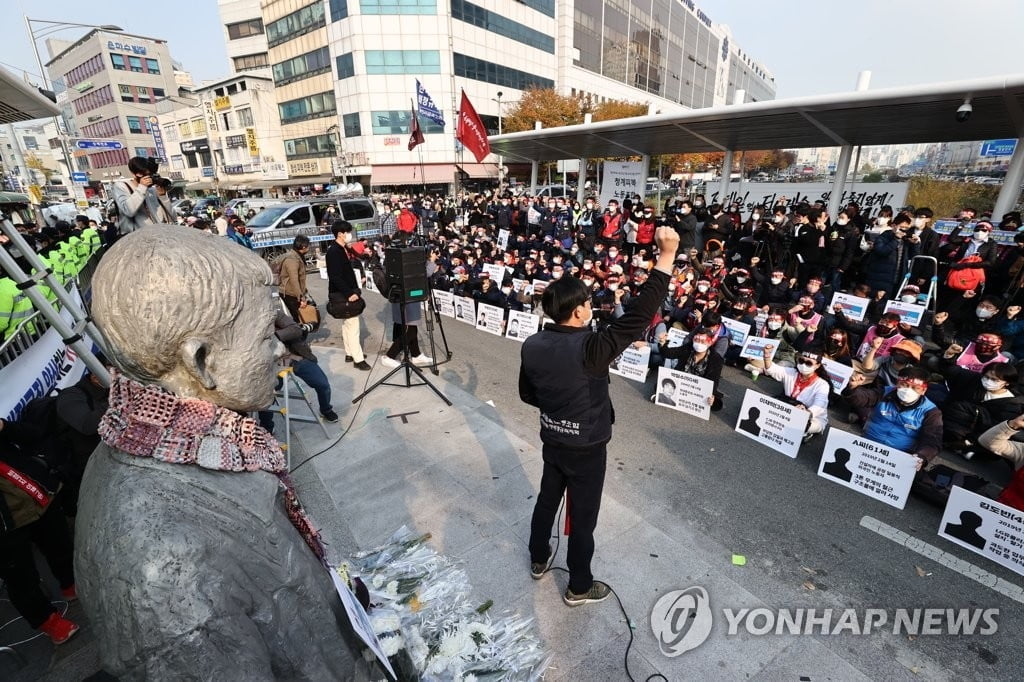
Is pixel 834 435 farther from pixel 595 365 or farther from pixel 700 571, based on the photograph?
pixel 595 365

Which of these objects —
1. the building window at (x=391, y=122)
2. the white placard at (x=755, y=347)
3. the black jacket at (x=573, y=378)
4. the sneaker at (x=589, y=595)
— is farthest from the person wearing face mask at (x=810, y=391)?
the building window at (x=391, y=122)

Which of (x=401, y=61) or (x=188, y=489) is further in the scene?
(x=401, y=61)

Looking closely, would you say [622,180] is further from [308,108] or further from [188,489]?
[308,108]

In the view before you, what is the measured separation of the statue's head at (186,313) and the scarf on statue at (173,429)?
0.03 m

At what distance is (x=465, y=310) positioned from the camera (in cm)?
987

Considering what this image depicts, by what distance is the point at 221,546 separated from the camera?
0.93 meters

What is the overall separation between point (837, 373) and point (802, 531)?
2.87 meters

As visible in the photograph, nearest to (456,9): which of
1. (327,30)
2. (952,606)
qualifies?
(327,30)

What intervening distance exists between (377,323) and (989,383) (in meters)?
9.30

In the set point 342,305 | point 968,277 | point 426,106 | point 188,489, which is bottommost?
point 342,305

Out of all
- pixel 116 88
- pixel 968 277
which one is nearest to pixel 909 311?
pixel 968 277

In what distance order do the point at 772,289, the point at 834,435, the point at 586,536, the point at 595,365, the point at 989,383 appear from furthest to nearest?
the point at 772,289 → the point at 989,383 → the point at 834,435 → the point at 586,536 → the point at 595,365

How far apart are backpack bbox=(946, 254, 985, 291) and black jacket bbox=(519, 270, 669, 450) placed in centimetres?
793

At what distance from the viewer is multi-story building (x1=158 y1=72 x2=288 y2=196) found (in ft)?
141
